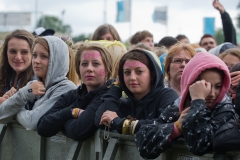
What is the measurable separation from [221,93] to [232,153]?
0.58m

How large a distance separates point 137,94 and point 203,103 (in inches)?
54.5

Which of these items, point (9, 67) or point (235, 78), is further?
point (9, 67)

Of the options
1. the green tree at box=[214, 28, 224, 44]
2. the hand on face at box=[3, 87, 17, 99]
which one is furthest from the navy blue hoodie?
the green tree at box=[214, 28, 224, 44]

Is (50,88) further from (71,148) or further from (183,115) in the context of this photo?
(183,115)

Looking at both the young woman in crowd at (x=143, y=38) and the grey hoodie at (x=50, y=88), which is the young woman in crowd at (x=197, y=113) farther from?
the young woman in crowd at (x=143, y=38)

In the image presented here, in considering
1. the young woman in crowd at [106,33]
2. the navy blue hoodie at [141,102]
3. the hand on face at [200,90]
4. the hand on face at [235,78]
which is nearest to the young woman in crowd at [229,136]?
the hand on face at [200,90]

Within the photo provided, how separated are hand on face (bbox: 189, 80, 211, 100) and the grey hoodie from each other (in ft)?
8.61

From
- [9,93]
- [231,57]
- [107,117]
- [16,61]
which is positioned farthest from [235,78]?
[16,61]

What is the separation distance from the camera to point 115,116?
17.0 ft

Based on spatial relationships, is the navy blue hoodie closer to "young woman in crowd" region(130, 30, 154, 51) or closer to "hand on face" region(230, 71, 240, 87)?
"hand on face" region(230, 71, 240, 87)

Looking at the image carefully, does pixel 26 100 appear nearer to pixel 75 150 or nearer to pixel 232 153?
pixel 75 150

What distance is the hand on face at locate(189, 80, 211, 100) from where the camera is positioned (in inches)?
165

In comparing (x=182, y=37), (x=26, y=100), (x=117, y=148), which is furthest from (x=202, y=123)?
(x=182, y=37)

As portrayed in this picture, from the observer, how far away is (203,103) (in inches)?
163
